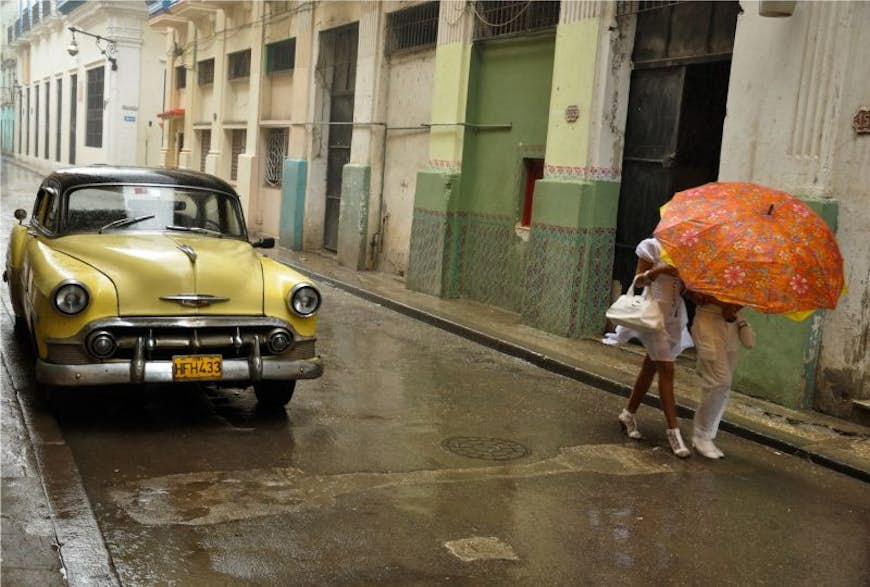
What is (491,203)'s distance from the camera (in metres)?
13.2

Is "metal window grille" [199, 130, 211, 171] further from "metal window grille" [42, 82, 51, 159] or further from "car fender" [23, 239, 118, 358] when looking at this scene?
"metal window grille" [42, 82, 51, 159]

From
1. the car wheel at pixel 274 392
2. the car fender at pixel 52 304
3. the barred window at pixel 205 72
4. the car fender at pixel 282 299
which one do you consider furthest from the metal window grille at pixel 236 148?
the car fender at pixel 52 304

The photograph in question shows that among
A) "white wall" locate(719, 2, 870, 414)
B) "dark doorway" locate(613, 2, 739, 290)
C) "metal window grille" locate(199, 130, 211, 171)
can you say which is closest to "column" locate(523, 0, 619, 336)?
"dark doorway" locate(613, 2, 739, 290)

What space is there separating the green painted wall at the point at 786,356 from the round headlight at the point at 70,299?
5.70m

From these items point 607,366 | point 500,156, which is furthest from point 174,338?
point 500,156

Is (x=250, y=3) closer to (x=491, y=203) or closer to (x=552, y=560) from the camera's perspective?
(x=491, y=203)

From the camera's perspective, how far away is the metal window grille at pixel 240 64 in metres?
22.6

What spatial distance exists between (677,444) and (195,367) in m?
3.39

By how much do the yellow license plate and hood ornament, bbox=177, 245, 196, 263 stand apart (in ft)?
2.63

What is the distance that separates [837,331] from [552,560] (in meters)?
4.43

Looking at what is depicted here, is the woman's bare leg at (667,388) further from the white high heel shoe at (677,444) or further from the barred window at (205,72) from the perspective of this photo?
the barred window at (205,72)

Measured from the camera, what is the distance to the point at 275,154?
69.3ft

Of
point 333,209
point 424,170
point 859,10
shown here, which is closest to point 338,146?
point 333,209

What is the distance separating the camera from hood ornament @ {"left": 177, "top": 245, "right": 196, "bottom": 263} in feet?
21.6
